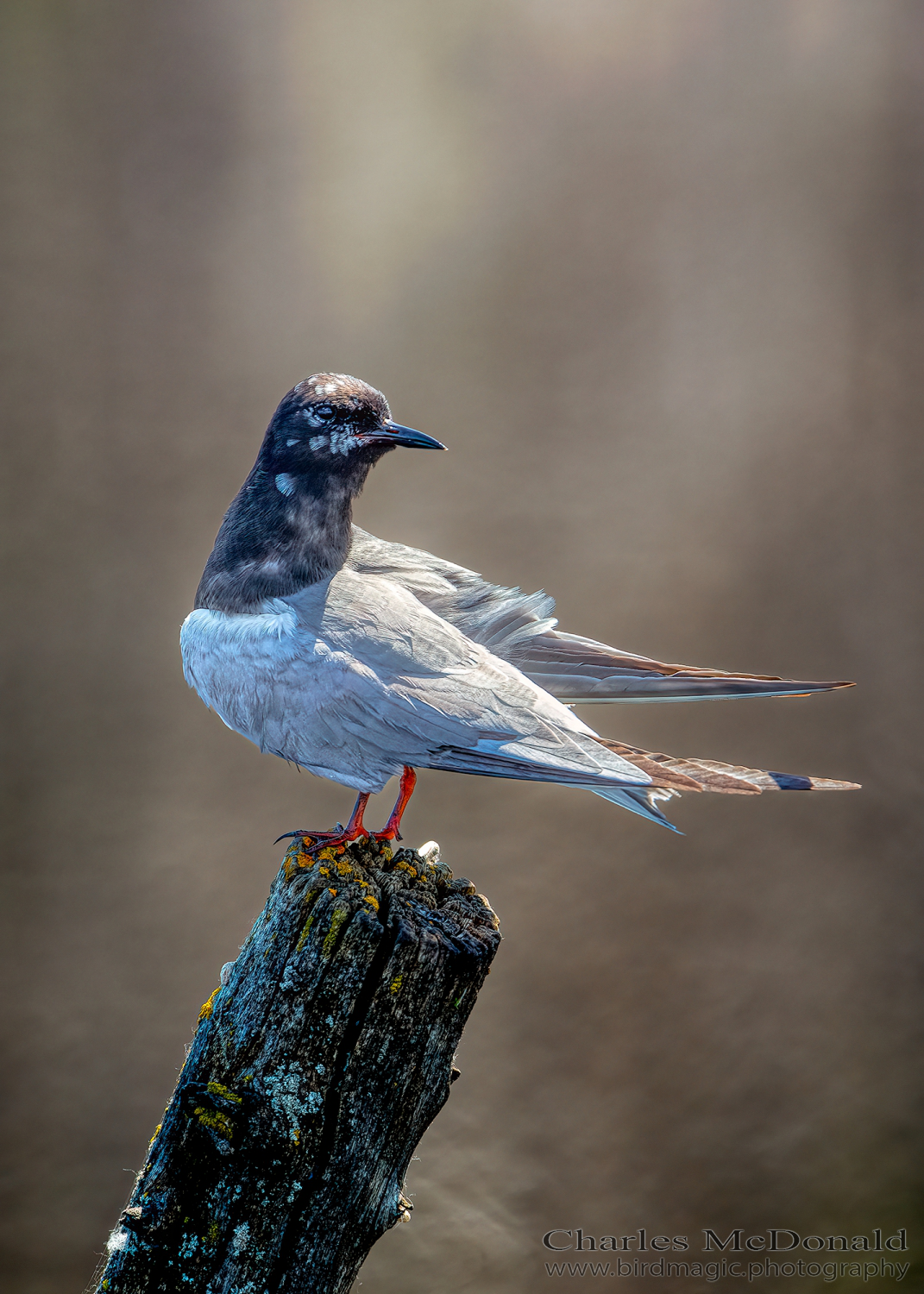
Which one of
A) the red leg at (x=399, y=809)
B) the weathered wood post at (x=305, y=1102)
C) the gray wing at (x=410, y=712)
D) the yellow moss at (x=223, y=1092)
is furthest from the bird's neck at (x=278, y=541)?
the yellow moss at (x=223, y=1092)

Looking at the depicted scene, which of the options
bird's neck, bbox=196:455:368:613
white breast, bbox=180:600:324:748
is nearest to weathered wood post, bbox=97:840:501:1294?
white breast, bbox=180:600:324:748

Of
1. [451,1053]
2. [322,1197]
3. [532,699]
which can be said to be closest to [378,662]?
[532,699]

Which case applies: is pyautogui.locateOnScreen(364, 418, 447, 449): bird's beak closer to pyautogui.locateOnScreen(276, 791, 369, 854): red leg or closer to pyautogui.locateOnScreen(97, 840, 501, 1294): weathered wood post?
pyautogui.locateOnScreen(276, 791, 369, 854): red leg

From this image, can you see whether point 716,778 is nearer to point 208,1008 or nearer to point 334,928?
point 334,928

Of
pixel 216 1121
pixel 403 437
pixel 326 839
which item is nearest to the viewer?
pixel 216 1121

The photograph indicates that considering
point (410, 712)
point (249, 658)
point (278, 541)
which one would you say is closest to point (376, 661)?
point (410, 712)

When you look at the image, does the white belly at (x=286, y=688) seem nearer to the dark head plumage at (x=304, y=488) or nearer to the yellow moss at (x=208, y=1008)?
the dark head plumage at (x=304, y=488)
